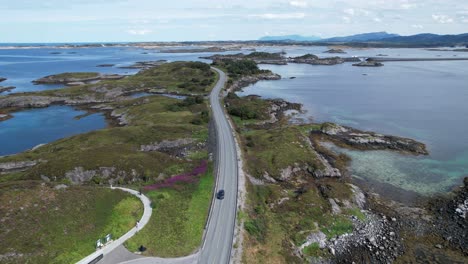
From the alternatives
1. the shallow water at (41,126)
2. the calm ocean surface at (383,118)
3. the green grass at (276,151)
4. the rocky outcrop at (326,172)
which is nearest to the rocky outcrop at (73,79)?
the calm ocean surface at (383,118)

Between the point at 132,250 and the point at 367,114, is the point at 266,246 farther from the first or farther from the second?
the point at 367,114

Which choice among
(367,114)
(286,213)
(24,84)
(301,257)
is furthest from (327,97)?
(24,84)

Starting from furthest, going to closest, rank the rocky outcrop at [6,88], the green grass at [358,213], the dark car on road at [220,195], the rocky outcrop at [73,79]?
the rocky outcrop at [73,79], the rocky outcrop at [6,88], the green grass at [358,213], the dark car on road at [220,195]

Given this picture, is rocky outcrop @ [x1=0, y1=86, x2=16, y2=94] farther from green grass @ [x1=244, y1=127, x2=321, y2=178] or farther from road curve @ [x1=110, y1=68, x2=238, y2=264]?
road curve @ [x1=110, y1=68, x2=238, y2=264]

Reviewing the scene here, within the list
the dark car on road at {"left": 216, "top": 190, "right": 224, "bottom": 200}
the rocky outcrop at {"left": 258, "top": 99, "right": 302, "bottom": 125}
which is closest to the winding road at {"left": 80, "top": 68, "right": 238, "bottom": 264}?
the dark car on road at {"left": 216, "top": 190, "right": 224, "bottom": 200}

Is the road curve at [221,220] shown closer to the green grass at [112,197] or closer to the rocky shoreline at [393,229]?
the green grass at [112,197]

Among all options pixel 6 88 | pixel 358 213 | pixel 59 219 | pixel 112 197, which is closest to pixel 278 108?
pixel 358 213

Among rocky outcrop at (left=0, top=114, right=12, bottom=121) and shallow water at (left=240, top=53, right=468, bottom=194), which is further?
rocky outcrop at (left=0, top=114, right=12, bottom=121)
